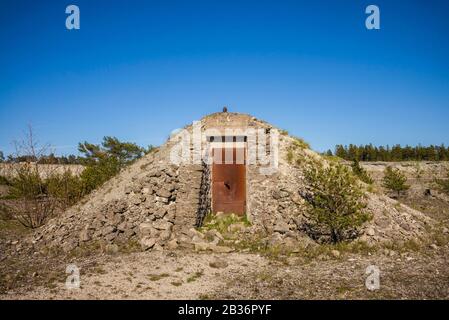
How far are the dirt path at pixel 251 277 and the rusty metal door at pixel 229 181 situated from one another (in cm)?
300

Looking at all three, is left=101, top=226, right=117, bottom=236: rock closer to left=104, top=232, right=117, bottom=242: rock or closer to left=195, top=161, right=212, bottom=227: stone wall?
left=104, top=232, right=117, bottom=242: rock

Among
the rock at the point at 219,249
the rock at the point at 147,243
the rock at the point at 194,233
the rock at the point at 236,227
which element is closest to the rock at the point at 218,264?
the rock at the point at 219,249

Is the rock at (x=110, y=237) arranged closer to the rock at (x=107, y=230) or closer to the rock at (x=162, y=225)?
the rock at (x=107, y=230)

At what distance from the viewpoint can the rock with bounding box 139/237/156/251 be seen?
29.7 feet

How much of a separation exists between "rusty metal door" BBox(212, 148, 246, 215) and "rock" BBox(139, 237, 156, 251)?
3052 mm

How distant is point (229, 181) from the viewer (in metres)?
11.6

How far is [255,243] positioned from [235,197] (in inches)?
96.1

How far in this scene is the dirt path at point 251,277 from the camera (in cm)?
598

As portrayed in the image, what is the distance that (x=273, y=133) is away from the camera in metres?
11.9

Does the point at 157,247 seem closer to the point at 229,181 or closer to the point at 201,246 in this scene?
the point at 201,246

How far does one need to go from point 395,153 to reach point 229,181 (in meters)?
55.6

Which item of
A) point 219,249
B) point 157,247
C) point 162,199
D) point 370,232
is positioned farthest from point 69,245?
point 370,232

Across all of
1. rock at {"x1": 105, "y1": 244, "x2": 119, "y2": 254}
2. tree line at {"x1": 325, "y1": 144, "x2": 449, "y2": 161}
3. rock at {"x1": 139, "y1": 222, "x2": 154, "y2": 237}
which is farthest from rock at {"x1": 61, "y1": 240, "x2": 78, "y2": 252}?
tree line at {"x1": 325, "y1": 144, "x2": 449, "y2": 161}
